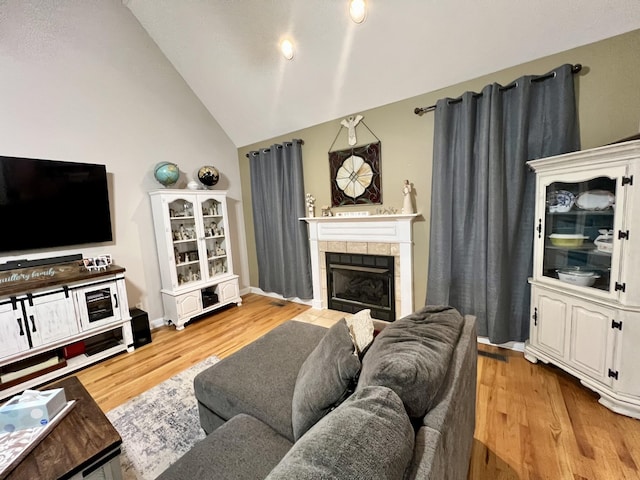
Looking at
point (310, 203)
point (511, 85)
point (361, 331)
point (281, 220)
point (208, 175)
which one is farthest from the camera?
point (281, 220)

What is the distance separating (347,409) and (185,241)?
3.25 metres

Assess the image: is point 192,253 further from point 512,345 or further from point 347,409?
point 512,345

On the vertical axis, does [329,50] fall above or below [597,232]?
above

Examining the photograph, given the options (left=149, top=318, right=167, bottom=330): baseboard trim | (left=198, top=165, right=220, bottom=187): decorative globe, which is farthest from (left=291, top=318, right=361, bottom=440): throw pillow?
(left=198, top=165, right=220, bottom=187): decorative globe

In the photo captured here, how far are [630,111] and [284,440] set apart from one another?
302 cm

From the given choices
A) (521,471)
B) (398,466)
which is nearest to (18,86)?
(398,466)

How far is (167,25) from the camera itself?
2.99 metres

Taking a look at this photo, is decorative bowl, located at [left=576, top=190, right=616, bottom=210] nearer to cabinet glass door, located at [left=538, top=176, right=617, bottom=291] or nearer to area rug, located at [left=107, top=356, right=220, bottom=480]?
cabinet glass door, located at [left=538, top=176, right=617, bottom=291]

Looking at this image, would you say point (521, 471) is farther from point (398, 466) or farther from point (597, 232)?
point (597, 232)

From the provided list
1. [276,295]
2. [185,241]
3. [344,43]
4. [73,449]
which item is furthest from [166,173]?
[73,449]

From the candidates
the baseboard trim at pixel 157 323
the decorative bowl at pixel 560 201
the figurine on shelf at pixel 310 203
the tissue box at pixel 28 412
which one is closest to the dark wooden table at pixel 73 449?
the tissue box at pixel 28 412

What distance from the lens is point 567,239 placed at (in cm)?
202

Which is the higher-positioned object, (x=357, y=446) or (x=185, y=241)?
(x=185, y=241)

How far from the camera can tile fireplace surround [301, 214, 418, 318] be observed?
2922 mm
